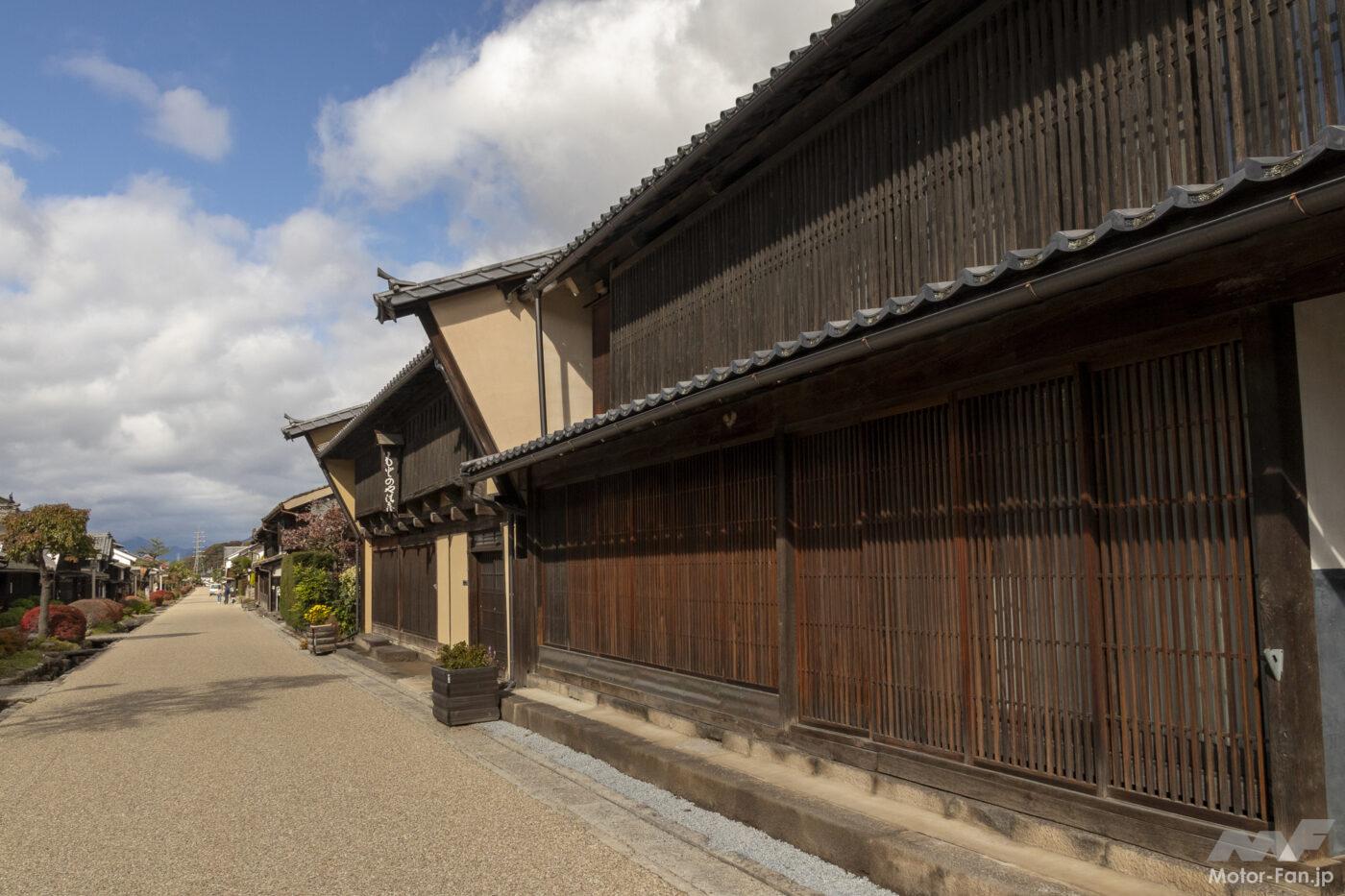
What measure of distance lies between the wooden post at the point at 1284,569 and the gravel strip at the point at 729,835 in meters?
2.19

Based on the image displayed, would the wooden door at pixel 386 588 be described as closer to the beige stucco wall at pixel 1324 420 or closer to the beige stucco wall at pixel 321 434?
the beige stucco wall at pixel 321 434

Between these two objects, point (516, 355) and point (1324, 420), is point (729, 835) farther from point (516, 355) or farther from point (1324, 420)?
point (516, 355)

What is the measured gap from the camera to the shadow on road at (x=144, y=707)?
12445 millimetres

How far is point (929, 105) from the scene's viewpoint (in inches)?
263

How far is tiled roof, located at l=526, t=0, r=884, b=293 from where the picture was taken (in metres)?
6.57

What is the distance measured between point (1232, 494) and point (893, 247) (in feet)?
11.4

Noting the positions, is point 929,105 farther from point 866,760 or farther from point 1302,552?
point 866,760

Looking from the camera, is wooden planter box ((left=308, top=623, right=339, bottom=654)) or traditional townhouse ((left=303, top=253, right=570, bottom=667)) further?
wooden planter box ((left=308, top=623, right=339, bottom=654))

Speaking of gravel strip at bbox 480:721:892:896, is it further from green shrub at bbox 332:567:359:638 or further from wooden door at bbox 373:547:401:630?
green shrub at bbox 332:567:359:638

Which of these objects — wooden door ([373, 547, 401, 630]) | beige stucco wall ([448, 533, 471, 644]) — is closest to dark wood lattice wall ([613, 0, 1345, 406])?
beige stucco wall ([448, 533, 471, 644])

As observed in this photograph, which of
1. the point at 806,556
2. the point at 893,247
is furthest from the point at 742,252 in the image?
the point at 806,556

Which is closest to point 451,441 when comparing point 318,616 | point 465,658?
point 465,658

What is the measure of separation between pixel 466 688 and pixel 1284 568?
9544 millimetres
